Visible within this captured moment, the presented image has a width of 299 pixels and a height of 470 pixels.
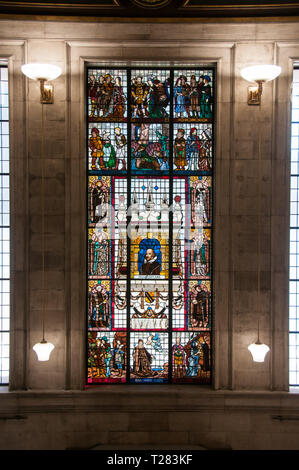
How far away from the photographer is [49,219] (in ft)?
21.9

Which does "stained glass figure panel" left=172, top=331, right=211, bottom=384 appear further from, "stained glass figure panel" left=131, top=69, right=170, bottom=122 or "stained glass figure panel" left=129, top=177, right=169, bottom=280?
"stained glass figure panel" left=131, top=69, right=170, bottom=122

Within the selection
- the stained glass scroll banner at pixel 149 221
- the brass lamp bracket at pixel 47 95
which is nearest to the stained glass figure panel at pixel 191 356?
the stained glass scroll banner at pixel 149 221

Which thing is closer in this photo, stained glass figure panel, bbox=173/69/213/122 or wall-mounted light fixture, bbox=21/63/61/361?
wall-mounted light fixture, bbox=21/63/61/361

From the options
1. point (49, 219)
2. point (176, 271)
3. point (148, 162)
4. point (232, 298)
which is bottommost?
point (232, 298)

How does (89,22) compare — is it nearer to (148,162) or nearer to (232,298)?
(148,162)

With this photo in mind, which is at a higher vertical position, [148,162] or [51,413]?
[148,162]

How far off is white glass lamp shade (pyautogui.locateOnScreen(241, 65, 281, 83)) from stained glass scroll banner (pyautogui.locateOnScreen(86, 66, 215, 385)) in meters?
0.98

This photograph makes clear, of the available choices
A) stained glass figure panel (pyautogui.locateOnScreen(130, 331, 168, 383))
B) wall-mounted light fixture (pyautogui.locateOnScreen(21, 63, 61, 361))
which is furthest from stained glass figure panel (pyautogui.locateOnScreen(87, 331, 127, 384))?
wall-mounted light fixture (pyautogui.locateOnScreen(21, 63, 61, 361))

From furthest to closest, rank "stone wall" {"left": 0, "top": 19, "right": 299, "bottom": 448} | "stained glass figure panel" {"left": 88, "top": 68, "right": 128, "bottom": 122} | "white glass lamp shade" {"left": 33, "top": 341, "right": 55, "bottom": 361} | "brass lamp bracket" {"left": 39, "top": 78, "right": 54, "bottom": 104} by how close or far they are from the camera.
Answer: "stained glass figure panel" {"left": 88, "top": 68, "right": 128, "bottom": 122}, "stone wall" {"left": 0, "top": 19, "right": 299, "bottom": 448}, "brass lamp bracket" {"left": 39, "top": 78, "right": 54, "bottom": 104}, "white glass lamp shade" {"left": 33, "top": 341, "right": 55, "bottom": 361}

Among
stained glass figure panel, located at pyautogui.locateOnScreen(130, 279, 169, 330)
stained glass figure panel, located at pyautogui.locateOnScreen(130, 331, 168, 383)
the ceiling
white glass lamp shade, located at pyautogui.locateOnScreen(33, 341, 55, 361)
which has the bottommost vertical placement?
stained glass figure panel, located at pyautogui.locateOnScreen(130, 331, 168, 383)

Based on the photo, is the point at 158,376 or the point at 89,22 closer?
the point at 89,22

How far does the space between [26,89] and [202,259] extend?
474 centimetres

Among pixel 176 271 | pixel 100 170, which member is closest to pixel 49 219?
pixel 100 170

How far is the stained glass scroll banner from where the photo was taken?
684 centimetres
